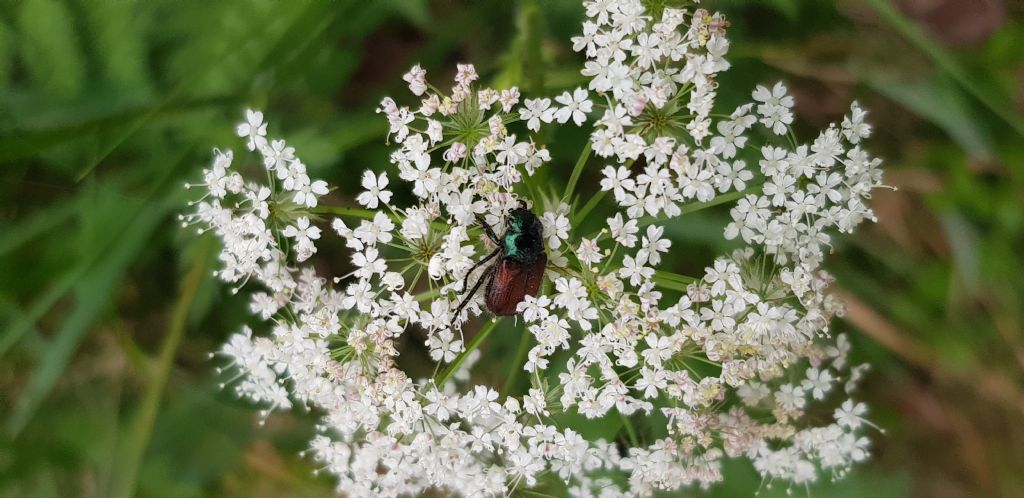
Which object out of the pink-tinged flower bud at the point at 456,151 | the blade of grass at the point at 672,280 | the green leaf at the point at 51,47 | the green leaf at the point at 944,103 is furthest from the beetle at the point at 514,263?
the green leaf at the point at 944,103

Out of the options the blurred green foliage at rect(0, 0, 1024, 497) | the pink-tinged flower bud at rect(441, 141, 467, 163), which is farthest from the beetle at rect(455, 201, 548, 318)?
the blurred green foliage at rect(0, 0, 1024, 497)

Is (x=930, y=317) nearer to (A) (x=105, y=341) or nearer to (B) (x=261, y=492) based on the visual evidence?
(B) (x=261, y=492)

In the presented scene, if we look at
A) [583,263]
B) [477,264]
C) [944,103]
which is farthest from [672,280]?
[944,103]

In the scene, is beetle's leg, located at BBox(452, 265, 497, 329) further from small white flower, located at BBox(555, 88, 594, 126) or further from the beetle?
small white flower, located at BBox(555, 88, 594, 126)

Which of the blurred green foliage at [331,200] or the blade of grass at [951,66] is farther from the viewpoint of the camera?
the blurred green foliage at [331,200]

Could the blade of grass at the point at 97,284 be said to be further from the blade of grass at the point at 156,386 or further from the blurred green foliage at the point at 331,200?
the blade of grass at the point at 156,386
